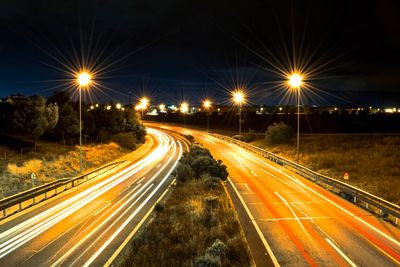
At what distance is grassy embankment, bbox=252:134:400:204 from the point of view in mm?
27470

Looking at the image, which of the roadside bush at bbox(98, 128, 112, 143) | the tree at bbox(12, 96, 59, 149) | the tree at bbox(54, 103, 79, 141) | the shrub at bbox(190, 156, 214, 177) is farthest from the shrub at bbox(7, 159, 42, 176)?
the roadside bush at bbox(98, 128, 112, 143)

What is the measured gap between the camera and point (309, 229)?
1642 cm

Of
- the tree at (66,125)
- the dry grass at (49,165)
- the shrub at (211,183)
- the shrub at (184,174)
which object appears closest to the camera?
the shrub at (211,183)

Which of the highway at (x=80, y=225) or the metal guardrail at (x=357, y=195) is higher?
the metal guardrail at (x=357, y=195)

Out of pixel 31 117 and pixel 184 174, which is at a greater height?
pixel 31 117

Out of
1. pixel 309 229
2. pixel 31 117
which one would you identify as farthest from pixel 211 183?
pixel 31 117

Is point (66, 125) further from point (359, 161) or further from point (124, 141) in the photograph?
point (359, 161)

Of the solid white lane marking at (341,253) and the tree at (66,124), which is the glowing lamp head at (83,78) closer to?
the tree at (66,124)

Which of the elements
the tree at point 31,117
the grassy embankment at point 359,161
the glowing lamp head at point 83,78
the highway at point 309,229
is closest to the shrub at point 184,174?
the highway at point 309,229

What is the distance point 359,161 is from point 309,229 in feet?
80.3

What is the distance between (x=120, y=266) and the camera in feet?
38.9

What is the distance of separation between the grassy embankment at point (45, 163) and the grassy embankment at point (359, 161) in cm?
2535

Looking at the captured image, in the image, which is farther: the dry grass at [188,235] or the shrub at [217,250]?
the dry grass at [188,235]

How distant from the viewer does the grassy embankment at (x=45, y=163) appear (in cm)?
2994
